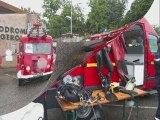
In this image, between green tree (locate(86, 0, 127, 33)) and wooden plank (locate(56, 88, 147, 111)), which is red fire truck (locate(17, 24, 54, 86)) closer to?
wooden plank (locate(56, 88, 147, 111))

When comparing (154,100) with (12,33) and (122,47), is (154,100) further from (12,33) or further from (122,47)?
(12,33)

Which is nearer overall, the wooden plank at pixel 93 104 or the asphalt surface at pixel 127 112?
the wooden plank at pixel 93 104

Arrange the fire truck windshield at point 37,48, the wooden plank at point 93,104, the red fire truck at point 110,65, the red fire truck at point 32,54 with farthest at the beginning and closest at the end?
1. the fire truck windshield at point 37,48
2. the red fire truck at point 32,54
3. the red fire truck at point 110,65
4. the wooden plank at point 93,104

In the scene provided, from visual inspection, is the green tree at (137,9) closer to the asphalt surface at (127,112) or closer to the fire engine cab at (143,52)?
the fire engine cab at (143,52)

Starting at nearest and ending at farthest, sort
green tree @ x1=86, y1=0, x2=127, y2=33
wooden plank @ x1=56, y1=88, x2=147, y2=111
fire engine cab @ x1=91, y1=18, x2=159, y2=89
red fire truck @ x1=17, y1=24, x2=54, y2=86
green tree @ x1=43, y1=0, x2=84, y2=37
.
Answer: wooden plank @ x1=56, y1=88, x2=147, y2=111 → green tree @ x1=86, y1=0, x2=127, y2=33 → green tree @ x1=43, y1=0, x2=84, y2=37 → fire engine cab @ x1=91, y1=18, x2=159, y2=89 → red fire truck @ x1=17, y1=24, x2=54, y2=86

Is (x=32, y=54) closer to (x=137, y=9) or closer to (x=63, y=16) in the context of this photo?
(x=63, y=16)

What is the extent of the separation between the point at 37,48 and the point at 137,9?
6.95m

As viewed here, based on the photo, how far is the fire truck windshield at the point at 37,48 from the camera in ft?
38.9

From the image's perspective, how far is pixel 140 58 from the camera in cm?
834

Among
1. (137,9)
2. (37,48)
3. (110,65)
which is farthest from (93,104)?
(37,48)

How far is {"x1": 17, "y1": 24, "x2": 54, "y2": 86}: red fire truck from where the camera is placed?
11.6m

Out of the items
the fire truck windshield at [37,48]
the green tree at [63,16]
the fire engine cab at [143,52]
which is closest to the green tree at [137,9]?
the green tree at [63,16]

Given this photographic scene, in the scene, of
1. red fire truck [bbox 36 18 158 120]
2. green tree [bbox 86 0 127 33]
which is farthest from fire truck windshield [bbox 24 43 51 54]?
green tree [bbox 86 0 127 33]

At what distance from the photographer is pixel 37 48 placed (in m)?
12.0
